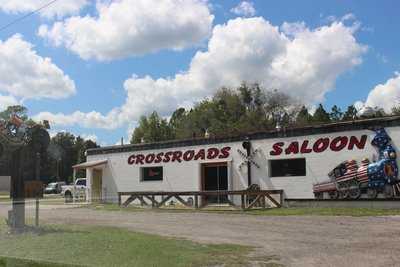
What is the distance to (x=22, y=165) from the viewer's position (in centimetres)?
1767

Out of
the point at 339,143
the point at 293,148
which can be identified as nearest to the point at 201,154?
the point at 293,148

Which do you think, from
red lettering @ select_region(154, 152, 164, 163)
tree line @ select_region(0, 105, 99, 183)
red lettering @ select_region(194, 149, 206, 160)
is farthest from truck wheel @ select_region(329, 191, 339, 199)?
tree line @ select_region(0, 105, 99, 183)

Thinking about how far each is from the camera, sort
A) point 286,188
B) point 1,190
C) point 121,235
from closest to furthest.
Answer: point 121,235 < point 286,188 < point 1,190

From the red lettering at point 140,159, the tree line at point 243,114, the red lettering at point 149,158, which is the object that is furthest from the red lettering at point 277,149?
the tree line at point 243,114

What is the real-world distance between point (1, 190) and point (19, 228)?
258ft

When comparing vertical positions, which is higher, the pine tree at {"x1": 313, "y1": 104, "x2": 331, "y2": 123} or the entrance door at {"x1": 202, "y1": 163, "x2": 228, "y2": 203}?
the pine tree at {"x1": 313, "y1": 104, "x2": 331, "y2": 123}

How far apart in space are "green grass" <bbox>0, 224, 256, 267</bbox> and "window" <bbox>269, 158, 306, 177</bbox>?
1299 centimetres

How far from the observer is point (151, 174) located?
1313 inches

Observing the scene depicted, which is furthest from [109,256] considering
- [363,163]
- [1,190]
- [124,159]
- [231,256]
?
[1,190]

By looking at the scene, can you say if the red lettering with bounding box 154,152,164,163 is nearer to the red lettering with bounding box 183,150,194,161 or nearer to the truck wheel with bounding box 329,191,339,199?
the red lettering with bounding box 183,150,194,161

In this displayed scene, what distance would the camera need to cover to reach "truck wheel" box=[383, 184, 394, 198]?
2356cm

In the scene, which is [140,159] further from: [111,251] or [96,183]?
[111,251]

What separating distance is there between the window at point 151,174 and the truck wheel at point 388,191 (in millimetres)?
13449

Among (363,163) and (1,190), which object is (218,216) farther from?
(1,190)
